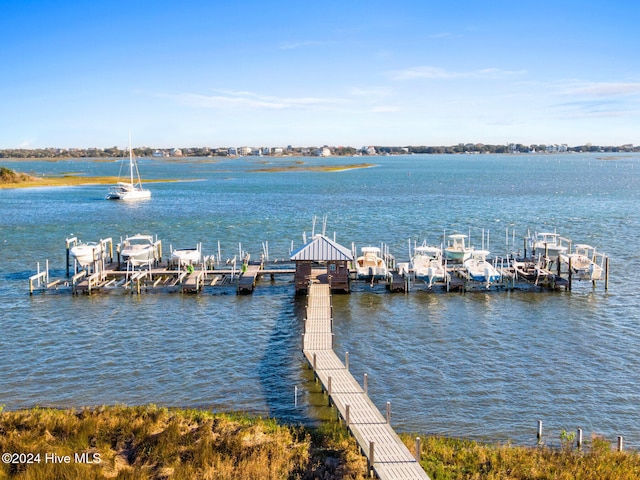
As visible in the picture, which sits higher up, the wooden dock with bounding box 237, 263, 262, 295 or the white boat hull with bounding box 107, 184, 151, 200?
the white boat hull with bounding box 107, 184, 151, 200

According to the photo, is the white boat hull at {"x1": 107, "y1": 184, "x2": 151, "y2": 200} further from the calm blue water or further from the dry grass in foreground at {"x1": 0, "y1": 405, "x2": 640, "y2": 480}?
the dry grass in foreground at {"x1": 0, "y1": 405, "x2": 640, "y2": 480}

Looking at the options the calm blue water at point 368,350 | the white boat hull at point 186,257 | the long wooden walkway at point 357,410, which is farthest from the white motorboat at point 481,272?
the white boat hull at point 186,257

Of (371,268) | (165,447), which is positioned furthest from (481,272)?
(165,447)

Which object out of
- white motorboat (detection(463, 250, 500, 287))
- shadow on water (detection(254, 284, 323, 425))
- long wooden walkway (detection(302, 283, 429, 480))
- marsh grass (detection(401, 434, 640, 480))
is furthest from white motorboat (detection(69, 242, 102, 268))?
marsh grass (detection(401, 434, 640, 480))

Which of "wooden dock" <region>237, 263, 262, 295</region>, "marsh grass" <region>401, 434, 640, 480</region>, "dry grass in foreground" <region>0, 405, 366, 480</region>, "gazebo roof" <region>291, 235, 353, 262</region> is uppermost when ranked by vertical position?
"gazebo roof" <region>291, 235, 353, 262</region>

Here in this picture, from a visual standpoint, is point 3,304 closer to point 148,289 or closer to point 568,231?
point 148,289

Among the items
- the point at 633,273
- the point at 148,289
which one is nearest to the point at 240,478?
the point at 148,289

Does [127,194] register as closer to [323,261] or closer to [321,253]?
[321,253]
